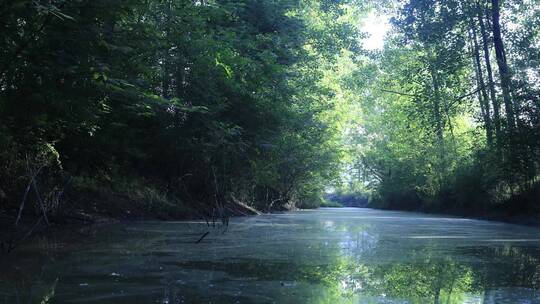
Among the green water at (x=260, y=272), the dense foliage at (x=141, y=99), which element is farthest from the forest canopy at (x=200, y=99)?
the green water at (x=260, y=272)

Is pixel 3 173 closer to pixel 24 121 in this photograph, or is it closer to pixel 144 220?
pixel 24 121

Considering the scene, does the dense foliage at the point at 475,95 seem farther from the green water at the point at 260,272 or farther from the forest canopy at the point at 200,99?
the green water at the point at 260,272

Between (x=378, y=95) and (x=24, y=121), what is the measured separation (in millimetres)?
28925

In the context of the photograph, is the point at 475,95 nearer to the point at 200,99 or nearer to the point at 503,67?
the point at 503,67

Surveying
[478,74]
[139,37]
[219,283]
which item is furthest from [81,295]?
[478,74]

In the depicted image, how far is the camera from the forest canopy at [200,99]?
522cm

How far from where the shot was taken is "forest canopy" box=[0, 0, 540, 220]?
5223mm

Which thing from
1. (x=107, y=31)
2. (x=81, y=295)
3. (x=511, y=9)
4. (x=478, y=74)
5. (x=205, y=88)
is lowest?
(x=81, y=295)

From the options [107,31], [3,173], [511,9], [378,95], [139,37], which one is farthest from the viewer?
[378,95]

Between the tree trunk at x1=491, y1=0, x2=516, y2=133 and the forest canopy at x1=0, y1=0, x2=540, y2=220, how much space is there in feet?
0.13

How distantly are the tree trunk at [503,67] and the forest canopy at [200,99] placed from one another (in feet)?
0.13

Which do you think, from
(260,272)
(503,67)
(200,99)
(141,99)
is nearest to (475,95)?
(503,67)

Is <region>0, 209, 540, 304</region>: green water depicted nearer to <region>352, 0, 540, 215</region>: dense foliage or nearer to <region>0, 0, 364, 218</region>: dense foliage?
<region>0, 0, 364, 218</region>: dense foliage

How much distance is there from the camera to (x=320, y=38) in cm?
2120
